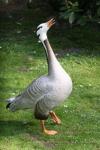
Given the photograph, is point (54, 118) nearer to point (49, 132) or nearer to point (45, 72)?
point (49, 132)

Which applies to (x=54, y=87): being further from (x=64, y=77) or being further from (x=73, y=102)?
(x=73, y=102)

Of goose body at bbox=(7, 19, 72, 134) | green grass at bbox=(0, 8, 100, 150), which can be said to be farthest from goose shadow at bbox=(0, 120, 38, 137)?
goose body at bbox=(7, 19, 72, 134)

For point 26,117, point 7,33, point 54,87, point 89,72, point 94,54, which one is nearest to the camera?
point 54,87

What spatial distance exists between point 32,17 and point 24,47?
7.76 ft

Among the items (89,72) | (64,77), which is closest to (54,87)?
(64,77)

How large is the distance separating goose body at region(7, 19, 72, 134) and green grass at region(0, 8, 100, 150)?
438 millimetres

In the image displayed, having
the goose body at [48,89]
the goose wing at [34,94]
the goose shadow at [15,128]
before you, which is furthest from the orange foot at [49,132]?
the goose wing at [34,94]

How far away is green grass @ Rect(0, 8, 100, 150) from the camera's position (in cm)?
670

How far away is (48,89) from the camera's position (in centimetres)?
648

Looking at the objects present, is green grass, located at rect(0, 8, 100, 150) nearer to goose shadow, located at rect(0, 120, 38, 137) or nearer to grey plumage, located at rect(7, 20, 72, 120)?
goose shadow, located at rect(0, 120, 38, 137)

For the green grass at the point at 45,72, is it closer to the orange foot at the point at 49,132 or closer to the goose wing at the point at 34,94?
the orange foot at the point at 49,132

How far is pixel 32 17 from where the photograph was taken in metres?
12.9

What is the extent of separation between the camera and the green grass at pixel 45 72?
6.70m

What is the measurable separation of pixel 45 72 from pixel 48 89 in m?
2.88
